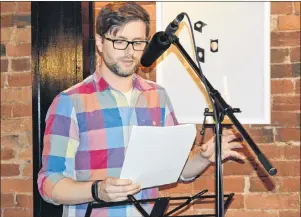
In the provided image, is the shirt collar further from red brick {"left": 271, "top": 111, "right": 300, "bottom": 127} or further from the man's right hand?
red brick {"left": 271, "top": 111, "right": 300, "bottom": 127}

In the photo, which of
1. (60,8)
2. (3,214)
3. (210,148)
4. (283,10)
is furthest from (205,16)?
(3,214)

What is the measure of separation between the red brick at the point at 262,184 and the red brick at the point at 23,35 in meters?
1.26

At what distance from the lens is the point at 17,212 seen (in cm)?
235

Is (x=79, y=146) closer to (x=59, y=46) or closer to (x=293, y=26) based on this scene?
(x=59, y=46)

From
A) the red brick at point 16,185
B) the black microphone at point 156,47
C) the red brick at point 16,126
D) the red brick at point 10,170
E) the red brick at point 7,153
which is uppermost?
the black microphone at point 156,47

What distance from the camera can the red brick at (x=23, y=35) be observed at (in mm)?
2346

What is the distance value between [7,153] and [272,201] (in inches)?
50.6

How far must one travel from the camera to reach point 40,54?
2.14 metres

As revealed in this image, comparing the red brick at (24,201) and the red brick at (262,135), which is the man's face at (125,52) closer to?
the red brick at (262,135)

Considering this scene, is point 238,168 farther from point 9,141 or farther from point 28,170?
point 9,141

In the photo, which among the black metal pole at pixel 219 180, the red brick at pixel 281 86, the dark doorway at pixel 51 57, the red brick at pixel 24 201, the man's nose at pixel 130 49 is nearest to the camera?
the black metal pole at pixel 219 180

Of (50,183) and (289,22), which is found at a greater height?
(289,22)

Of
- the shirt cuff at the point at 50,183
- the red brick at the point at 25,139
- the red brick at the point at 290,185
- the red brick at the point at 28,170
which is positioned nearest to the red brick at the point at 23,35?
the red brick at the point at 25,139

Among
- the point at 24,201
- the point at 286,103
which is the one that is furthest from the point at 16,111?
the point at 286,103
